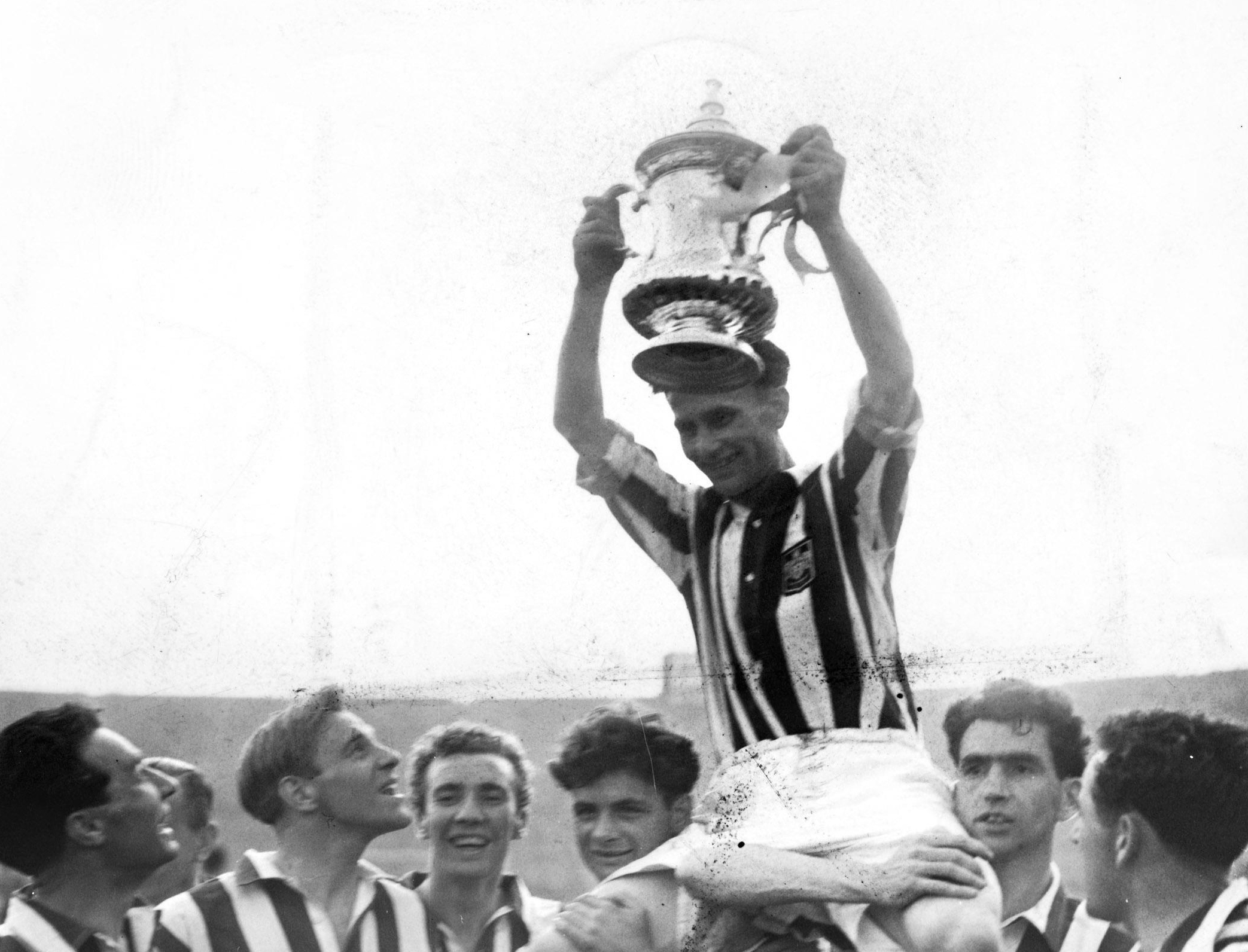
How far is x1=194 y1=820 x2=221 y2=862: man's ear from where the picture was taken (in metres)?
4.25

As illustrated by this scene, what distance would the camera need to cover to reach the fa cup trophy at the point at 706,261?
4039 millimetres

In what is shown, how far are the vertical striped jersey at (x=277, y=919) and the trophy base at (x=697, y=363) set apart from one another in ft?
4.24

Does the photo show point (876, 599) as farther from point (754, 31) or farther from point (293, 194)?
point (293, 194)

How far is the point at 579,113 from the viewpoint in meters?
4.57

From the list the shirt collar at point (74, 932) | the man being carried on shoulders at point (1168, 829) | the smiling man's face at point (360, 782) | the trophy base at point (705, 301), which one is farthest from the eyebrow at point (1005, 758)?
the shirt collar at point (74, 932)

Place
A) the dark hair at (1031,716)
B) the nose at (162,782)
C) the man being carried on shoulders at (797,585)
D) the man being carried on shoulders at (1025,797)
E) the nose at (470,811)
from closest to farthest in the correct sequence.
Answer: the man being carried on shoulders at (797,585), the man being carried on shoulders at (1025,797), the dark hair at (1031,716), the nose at (470,811), the nose at (162,782)

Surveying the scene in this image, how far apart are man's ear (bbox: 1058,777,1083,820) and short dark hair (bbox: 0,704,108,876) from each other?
2.17m

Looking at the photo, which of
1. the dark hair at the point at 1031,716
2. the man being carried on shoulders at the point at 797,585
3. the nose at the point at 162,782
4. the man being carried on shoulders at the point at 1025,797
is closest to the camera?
the man being carried on shoulders at the point at 797,585

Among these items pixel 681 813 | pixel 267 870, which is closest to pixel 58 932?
pixel 267 870

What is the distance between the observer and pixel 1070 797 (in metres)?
4.06

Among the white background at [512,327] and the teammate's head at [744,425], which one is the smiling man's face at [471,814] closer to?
the white background at [512,327]

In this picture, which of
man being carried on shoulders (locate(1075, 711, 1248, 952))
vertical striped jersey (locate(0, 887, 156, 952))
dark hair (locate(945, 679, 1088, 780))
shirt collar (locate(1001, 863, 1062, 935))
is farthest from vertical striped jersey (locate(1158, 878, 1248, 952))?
vertical striped jersey (locate(0, 887, 156, 952))

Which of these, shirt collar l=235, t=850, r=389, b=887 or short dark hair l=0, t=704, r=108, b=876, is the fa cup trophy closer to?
shirt collar l=235, t=850, r=389, b=887

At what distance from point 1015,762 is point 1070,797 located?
14cm
